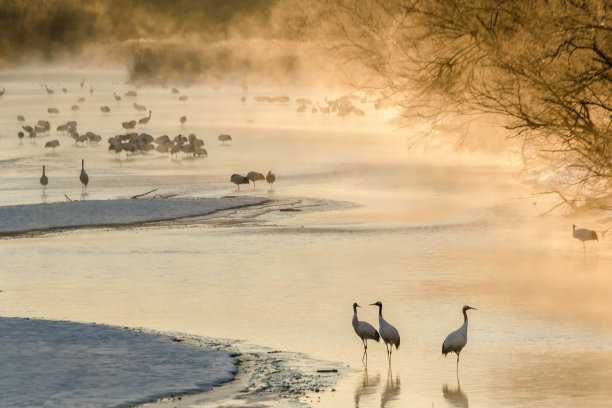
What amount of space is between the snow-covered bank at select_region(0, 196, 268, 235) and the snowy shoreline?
998 cm

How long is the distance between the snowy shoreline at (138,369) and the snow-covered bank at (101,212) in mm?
9976

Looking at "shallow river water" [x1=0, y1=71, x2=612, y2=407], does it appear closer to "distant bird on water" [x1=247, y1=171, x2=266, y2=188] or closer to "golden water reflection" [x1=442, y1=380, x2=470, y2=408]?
"golden water reflection" [x1=442, y1=380, x2=470, y2=408]

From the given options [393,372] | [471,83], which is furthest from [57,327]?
[471,83]

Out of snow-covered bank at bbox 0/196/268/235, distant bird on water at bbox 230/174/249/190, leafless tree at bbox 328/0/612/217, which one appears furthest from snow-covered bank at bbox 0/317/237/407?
distant bird on water at bbox 230/174/249/190

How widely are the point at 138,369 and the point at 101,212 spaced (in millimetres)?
13005

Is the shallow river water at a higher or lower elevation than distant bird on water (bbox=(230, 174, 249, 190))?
lower

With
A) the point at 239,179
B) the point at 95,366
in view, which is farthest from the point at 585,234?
the point at 239,179

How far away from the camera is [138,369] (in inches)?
494

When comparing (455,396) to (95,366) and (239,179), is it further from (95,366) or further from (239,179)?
(239,179)

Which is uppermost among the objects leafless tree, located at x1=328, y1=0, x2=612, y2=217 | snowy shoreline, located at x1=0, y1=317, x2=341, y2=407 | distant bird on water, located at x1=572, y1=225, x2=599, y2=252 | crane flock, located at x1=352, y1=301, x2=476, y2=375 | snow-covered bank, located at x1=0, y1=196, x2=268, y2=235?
leafless tree, located at x1=328, y1=0, x2=612, y2=217

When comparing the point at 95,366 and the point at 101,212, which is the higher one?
the point at 101,212

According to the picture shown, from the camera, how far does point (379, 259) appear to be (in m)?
19.7

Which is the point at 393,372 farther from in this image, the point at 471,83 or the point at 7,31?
the point at 7,31

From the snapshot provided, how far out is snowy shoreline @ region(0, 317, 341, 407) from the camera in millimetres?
11609
